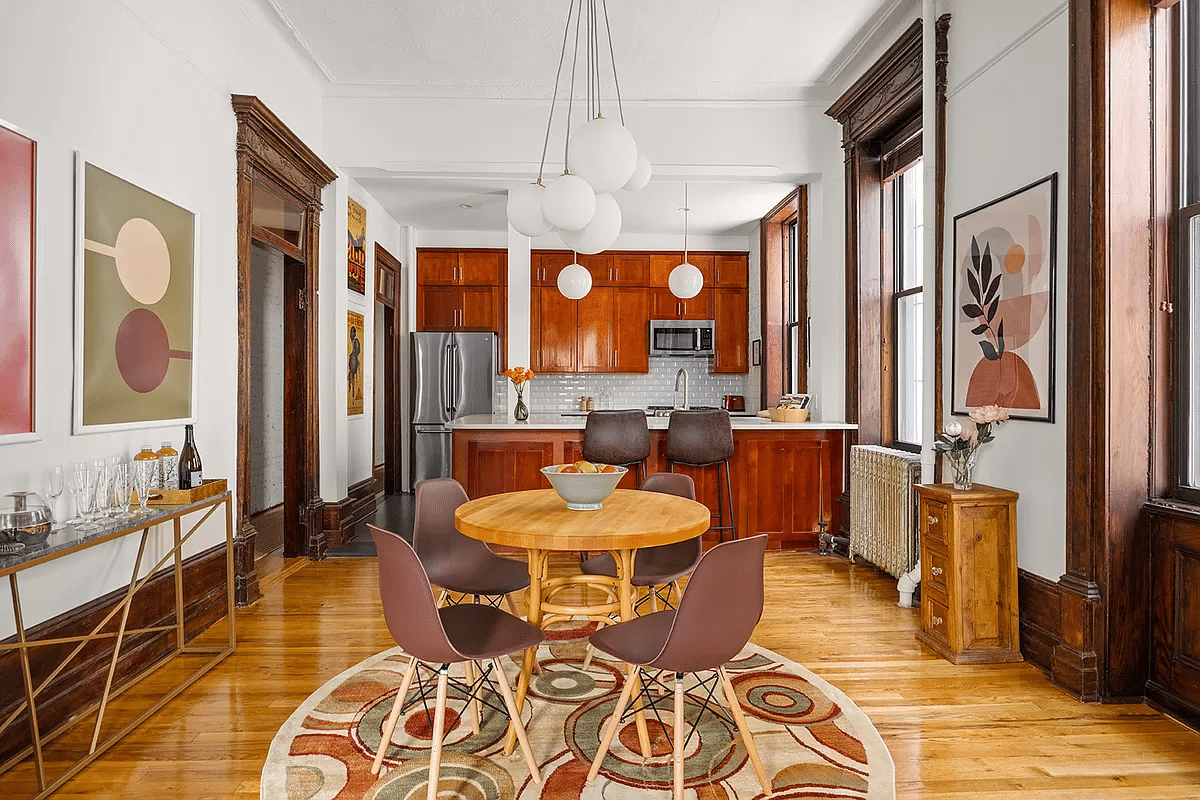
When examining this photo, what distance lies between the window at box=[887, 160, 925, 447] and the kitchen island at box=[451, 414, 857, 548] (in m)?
0.43

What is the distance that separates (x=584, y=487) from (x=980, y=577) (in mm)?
1850

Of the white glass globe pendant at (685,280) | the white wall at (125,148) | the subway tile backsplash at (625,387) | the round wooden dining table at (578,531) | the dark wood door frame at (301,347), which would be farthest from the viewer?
the subway tile backsplash at (625,387)

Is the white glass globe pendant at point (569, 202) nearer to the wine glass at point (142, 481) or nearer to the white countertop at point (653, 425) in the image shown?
the wine glass at point (142, 481)

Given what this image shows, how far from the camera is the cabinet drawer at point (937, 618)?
10.6 feet

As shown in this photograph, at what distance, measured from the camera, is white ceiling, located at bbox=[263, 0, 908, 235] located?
167 inches

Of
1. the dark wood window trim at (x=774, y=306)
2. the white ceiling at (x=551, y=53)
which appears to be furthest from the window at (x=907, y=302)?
the dark wood window trim at (x=774, y=306)

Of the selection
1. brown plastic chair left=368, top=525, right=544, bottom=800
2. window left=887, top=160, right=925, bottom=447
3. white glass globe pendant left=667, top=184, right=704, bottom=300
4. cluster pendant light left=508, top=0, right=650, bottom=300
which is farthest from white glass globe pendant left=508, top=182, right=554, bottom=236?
white glass globe pendant left=667, top=184, right=704, bottom=300

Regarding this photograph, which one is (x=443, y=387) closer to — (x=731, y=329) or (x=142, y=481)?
(x=731, y=329)

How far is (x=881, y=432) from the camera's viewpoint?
5.05m

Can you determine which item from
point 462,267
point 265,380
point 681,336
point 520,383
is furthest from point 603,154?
point 462,267

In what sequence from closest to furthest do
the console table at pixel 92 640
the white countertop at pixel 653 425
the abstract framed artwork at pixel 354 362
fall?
the console table at pixel 92 640 < the white countertop at pixel 653 425 < the abstract framed artwork at pixel 354 362

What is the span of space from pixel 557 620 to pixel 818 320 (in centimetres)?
316

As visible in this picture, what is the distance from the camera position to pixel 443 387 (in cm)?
769

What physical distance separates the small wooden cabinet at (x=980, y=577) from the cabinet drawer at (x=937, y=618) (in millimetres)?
14
